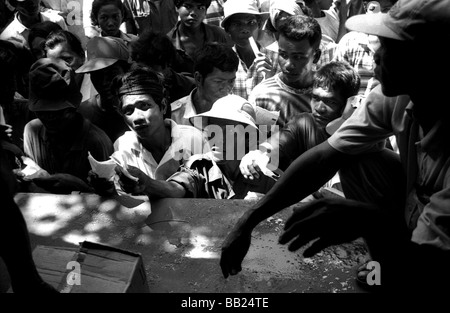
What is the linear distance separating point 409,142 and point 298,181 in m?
0.56

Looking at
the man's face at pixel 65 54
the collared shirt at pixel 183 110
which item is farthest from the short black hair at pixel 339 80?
the man's face at pixel 65 54

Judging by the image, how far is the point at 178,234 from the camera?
12.0ft

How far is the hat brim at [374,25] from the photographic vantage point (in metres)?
2.41

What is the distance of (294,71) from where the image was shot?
195 inches

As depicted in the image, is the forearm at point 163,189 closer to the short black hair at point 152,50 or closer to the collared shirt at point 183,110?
the collared shirt at point 183,110

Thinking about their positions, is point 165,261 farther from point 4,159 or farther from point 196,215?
point 4,159

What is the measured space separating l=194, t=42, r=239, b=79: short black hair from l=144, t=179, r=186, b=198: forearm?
1424mm

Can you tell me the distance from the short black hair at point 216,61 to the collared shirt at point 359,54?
1.06m

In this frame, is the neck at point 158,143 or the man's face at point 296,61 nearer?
the neck at point 158,143

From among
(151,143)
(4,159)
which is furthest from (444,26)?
(151,143)

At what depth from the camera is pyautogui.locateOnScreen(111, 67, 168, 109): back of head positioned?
426 cm

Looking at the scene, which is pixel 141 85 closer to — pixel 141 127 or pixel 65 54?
pixel 141 127

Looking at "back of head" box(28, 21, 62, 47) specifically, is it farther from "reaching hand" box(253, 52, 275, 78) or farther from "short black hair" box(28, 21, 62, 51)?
"reaching hand" box(253, 52, 275, 78)
